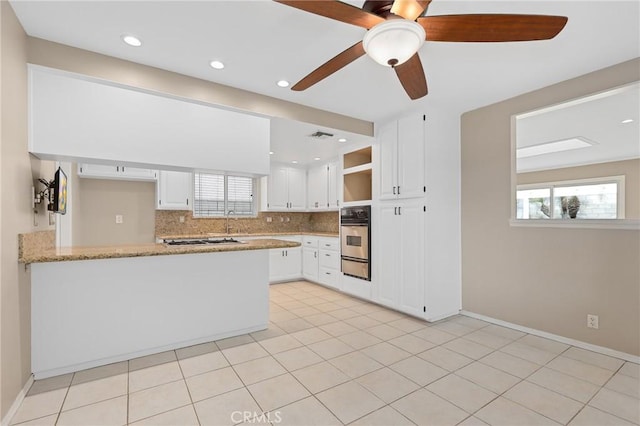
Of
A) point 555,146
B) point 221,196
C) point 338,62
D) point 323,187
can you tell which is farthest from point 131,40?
point 555,146

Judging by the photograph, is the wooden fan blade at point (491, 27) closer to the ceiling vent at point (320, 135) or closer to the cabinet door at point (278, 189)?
the ceiling vent at point (320, 135)

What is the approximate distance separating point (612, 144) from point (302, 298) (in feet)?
18.4

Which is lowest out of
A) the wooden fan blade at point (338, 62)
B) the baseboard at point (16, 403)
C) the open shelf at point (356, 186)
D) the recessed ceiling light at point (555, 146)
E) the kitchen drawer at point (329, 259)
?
the baseboard at point (16, 403)

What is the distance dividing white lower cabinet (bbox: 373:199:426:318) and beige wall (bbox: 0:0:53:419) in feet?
11.2

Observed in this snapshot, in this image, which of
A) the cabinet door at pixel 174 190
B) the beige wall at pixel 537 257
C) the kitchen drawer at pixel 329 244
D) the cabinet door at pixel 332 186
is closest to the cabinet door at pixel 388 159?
the beige wall at pixel 537 257

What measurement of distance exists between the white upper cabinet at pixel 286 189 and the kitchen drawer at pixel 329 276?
1.57 m

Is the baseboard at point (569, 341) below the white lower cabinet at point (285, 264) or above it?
Result: below

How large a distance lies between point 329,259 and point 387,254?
1373mm

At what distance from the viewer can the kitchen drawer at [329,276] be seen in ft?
15.6

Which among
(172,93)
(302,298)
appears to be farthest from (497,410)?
(172,93)

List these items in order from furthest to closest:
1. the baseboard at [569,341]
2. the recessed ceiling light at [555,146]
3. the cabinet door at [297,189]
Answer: the cabinet door at [297,189]
the recessed ceiling light at [555,146]
the baseboard at [569,341]

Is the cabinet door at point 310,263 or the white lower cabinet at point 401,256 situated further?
the cabinet door at point 310,263

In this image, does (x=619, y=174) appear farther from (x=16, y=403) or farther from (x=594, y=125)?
(x=16, y=403)

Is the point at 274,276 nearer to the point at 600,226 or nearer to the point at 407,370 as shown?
the point at 407,370
